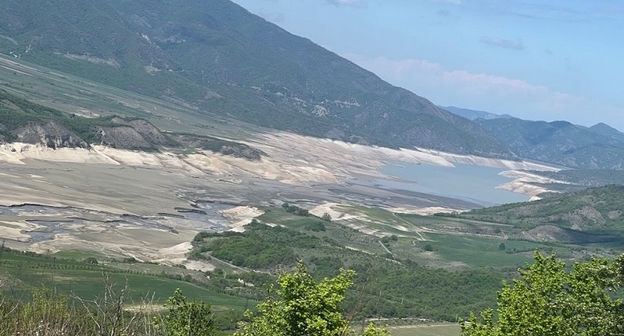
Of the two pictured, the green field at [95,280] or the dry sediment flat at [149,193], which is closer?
the green field at [95,280]

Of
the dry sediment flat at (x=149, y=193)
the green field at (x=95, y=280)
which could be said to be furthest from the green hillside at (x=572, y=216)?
the green field at (x=95, y=280)

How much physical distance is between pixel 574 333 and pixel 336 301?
21.0 ft

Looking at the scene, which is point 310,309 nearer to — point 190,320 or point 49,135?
point 190,320

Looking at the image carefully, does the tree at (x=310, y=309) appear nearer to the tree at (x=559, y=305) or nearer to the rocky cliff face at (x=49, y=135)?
the tree at (x=559, y=305)

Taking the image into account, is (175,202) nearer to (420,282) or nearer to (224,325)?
(420,282)

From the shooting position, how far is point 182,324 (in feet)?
79.5

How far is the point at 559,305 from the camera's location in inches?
828

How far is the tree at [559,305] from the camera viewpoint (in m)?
20.1

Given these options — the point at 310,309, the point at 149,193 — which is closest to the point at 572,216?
the point at 149,193

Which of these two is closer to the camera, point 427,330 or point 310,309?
point 310,309

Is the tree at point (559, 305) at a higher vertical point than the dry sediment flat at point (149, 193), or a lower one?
higher

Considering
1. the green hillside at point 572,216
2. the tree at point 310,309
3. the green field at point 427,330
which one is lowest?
the green field at point 427,330

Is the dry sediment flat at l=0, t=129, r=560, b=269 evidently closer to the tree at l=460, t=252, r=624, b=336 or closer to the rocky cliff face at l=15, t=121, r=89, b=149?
the rocky cliff face at l=15, t=121, r=89, b=149

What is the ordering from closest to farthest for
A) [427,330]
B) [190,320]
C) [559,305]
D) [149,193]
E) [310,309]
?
1. [310,309]
2. [559,305]
3. [190,320]
4. [427,330]
5. [149,193]
